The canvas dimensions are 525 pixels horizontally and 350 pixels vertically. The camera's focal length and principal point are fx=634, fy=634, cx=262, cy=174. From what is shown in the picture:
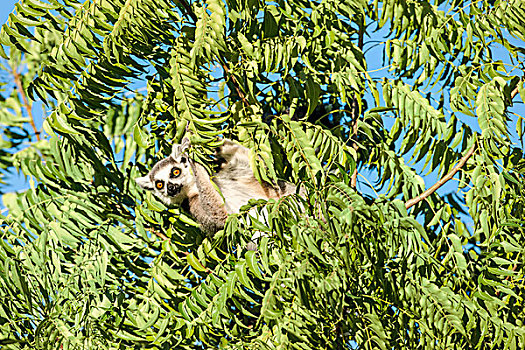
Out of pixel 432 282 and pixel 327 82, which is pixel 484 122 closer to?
pixel 432 282

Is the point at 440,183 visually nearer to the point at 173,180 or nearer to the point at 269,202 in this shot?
the point at 269,202

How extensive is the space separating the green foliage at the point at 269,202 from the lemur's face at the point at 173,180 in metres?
1.42

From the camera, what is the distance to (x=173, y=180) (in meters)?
6.46

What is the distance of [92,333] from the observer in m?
3.82

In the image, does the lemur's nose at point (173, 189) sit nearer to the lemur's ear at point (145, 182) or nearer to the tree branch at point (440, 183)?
the lemur's ear at point (145, 182)

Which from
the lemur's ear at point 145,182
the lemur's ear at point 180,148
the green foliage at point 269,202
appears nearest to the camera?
the green foliage at point 269,202

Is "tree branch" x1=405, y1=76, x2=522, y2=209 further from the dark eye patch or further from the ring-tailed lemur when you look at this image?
the dark eye patch

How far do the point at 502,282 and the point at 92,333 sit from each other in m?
2.46

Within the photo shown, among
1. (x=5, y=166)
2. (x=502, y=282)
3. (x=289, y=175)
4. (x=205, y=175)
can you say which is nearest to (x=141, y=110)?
(x=289, y=175)

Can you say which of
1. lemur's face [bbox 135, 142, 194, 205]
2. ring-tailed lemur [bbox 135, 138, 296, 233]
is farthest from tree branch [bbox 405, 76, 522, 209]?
lemur's face [bbox 135, 142, 194, 205]

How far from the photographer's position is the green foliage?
3453 millimetres

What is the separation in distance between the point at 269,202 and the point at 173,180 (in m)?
3.01

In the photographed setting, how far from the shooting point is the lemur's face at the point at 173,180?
20.2 feet

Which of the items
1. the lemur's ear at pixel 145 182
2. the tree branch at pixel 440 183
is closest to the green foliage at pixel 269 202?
the tree branch at pixel 440 183
